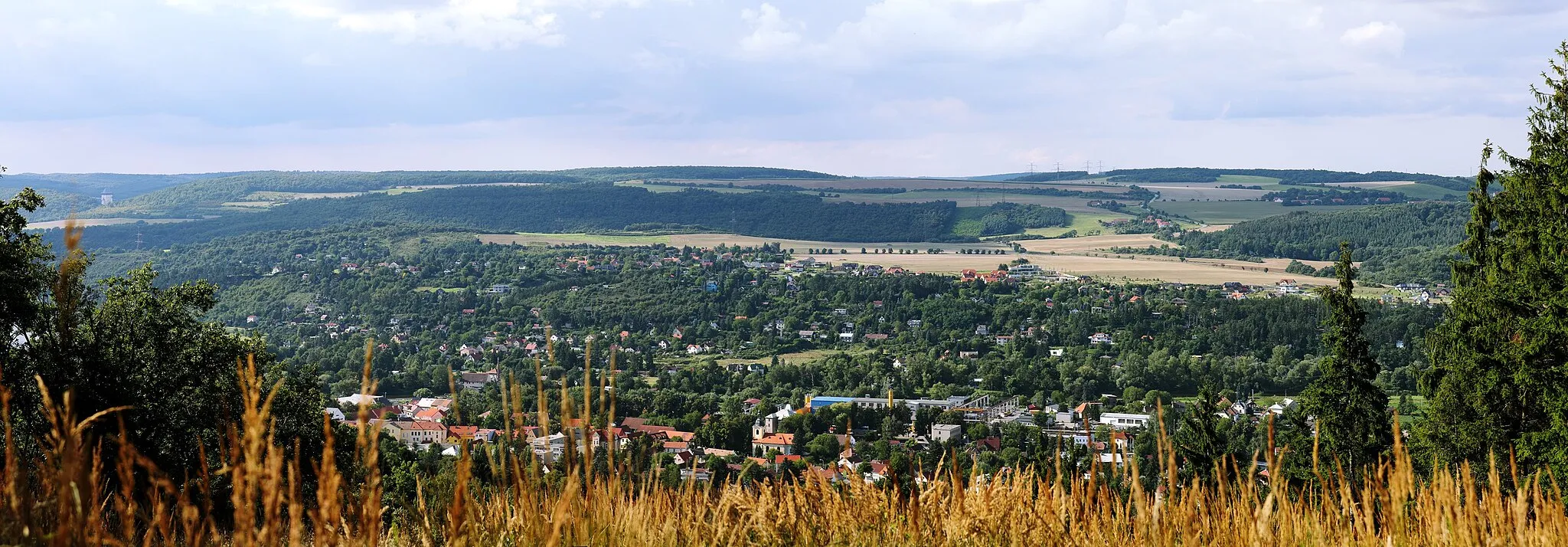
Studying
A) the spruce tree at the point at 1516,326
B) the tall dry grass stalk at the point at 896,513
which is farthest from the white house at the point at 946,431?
the tall dry grass stalk at the point at 896,513

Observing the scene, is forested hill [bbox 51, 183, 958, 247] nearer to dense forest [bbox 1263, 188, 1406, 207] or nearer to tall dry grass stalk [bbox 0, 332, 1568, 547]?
dense forest [bbox 1263, 188, 1406, 207]

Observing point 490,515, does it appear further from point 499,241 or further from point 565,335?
point 499,241

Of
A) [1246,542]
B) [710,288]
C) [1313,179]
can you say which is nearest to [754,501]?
[1246,542]

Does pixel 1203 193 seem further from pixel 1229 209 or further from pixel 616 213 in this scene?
pixel 616 213

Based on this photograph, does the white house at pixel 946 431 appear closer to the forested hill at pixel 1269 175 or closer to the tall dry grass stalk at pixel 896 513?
the tall dry grass stalk at pixel 896 513

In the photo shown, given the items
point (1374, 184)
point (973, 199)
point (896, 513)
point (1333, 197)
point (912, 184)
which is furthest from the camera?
point (912, 184)

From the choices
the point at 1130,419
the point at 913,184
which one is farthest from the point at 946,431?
the point at 913,184

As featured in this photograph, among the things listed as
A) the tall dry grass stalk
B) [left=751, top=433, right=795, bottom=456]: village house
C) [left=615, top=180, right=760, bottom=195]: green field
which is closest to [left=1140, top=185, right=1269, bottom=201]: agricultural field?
[left=615, top=180, right=760, bottom=195]: green field
